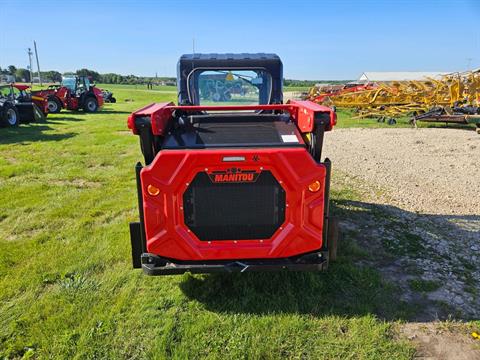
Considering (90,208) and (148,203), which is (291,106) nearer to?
(148,203)

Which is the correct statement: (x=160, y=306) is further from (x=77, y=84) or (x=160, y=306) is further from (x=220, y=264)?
(x=77, y=84)

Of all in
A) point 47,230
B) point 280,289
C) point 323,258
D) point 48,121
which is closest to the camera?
point 323,258

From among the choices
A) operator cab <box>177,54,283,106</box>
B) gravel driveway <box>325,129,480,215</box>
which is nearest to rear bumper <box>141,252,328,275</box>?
operator cab <box>177,54,283,106</box>

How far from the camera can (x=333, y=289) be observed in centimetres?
326

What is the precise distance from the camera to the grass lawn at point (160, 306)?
2586 millimetres

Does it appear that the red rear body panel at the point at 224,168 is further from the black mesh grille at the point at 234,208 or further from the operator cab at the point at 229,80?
the operator cab at the point at 229,80

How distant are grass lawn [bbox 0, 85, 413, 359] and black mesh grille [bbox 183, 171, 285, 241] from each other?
2.04ft

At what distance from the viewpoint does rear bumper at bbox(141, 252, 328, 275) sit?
286 cm

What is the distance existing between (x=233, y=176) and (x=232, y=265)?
0.70 metres

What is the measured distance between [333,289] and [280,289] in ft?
1.53

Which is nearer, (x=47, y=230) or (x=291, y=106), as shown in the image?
(x=291, y=106)

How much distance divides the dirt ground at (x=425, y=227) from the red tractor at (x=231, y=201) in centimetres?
90

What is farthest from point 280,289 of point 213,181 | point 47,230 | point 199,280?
point 47,230

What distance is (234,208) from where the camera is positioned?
2.88m
